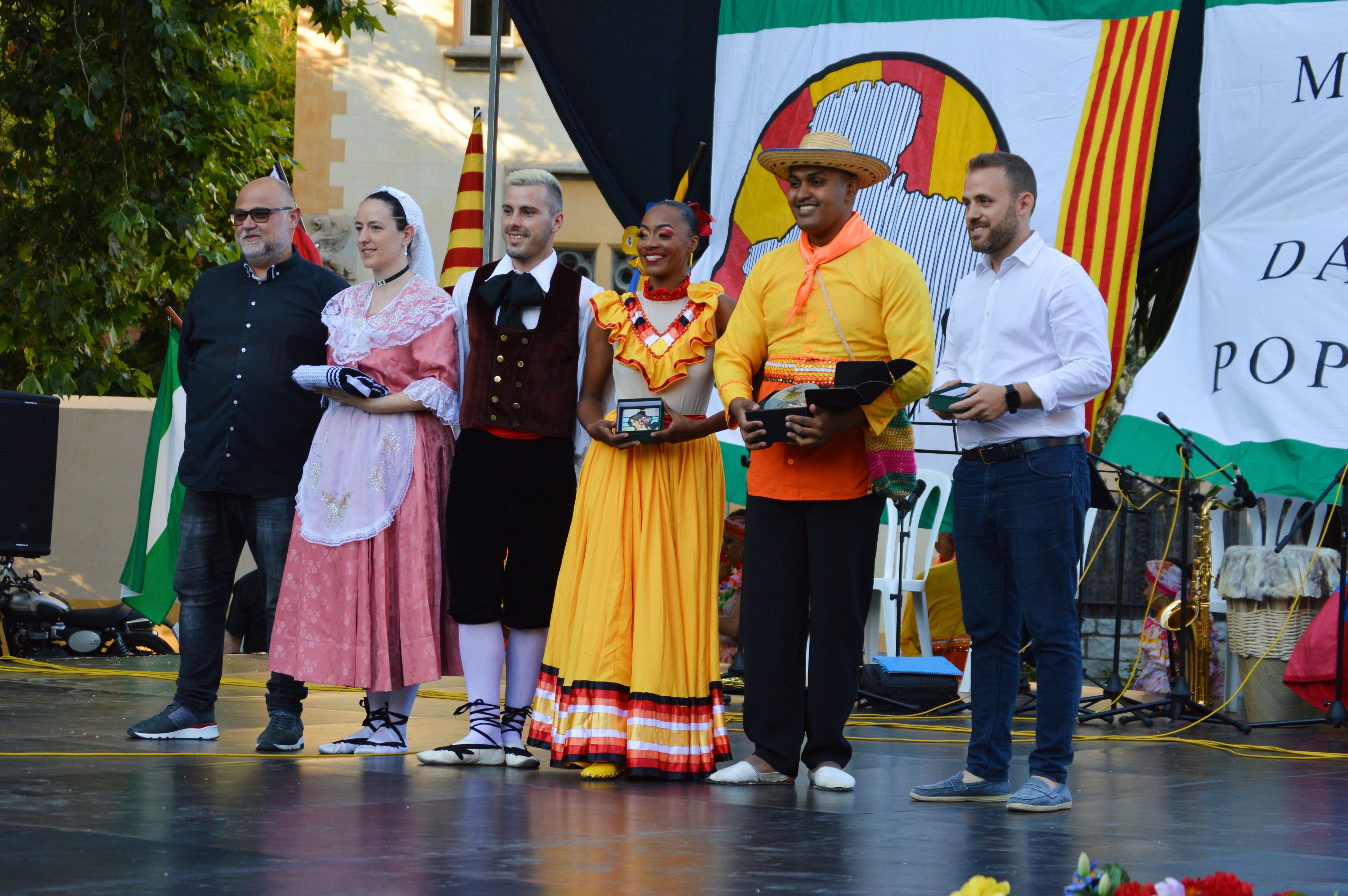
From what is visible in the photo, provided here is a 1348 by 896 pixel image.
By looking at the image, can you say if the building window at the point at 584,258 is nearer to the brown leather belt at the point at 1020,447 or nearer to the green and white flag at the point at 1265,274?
the green and white flag at the point at 1265,274

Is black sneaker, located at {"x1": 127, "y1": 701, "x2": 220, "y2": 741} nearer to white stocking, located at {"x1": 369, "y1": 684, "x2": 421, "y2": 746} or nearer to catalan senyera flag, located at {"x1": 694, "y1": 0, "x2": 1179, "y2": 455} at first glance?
white stocking, located at {"x1": 369, "y1": 684, "x2": 421, "y2": 746}

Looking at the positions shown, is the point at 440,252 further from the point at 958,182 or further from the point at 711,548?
the point at 711,548

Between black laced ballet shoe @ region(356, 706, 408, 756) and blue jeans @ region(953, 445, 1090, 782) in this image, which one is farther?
black laced ballet shoe @ region(356, 706, 408, 756)

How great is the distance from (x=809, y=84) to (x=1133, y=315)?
1952 mm

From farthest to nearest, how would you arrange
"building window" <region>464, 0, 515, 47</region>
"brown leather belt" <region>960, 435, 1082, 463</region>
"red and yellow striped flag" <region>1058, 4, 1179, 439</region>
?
"building window" <region>464, 0, 515, 47</region>, "red and yellow striped flag" <region>1058, 4, 1179, 439</region>, "brown leather belt" <region>960, 435, 1082, 463</region>

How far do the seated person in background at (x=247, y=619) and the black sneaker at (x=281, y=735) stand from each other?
450 centimetres

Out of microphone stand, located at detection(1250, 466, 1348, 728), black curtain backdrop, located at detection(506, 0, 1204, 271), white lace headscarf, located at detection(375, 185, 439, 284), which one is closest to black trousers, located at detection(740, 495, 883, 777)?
white lace headscarf, located at detection(375, 185, 439, 284)

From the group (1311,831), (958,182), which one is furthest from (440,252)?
(1311,831)

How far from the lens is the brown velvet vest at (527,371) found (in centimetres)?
456

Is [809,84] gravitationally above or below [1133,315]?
above

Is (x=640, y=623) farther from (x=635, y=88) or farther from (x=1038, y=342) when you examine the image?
(x=635, y=88)

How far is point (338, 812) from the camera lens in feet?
11.4

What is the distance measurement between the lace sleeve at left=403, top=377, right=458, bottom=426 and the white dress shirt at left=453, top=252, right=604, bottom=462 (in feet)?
0.28

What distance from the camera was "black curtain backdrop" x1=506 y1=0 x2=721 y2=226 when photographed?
7.93m
